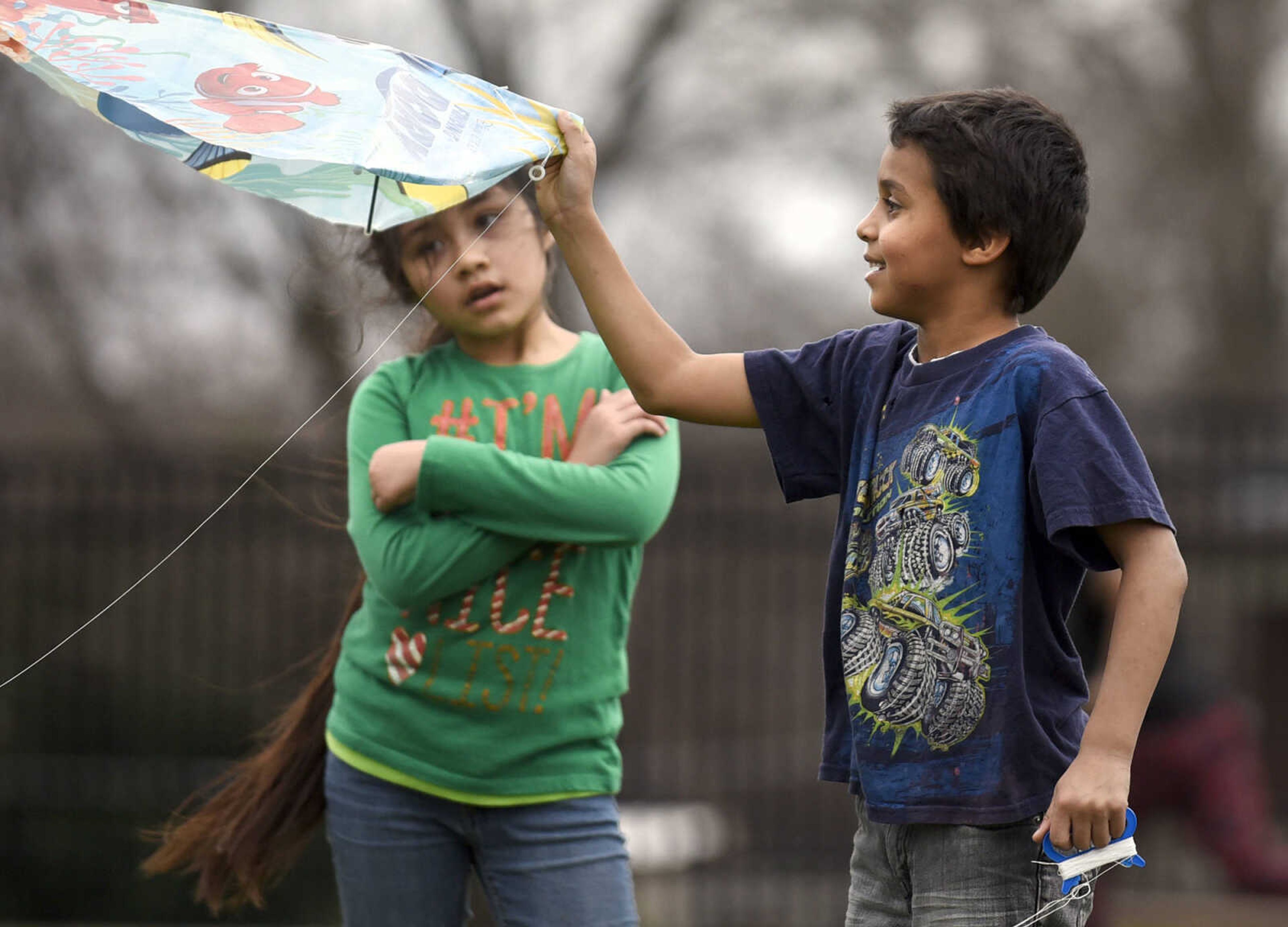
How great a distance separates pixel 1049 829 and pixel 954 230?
83 cm

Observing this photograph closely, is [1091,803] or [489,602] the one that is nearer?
[1091,803]

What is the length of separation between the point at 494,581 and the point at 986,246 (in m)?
1.07

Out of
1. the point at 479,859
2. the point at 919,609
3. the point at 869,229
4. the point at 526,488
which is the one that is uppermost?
the point at 869,229

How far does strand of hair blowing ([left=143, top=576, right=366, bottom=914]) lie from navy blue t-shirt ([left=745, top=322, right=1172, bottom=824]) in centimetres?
124

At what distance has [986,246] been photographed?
2096mm

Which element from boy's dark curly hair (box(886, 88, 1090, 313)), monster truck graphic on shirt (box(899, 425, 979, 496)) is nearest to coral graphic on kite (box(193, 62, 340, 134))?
A: boy's dark curly hair (box(886, 88, 1090, 313))

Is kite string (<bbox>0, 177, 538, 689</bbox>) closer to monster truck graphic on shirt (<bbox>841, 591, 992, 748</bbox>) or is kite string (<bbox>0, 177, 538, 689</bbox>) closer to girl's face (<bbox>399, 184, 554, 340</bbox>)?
girl's face (<bbox>399, 184, 554, 340</bbox>)

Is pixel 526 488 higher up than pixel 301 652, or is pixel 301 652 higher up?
pixel 526 488

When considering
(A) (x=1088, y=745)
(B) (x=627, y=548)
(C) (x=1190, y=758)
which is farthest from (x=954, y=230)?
(C) (x=1190, y=758)

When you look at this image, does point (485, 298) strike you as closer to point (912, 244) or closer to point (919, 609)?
point (912, 244)

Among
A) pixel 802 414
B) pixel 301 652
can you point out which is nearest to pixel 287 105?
pixel 802 414

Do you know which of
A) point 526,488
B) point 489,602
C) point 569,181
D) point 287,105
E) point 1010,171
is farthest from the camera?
point 489,602

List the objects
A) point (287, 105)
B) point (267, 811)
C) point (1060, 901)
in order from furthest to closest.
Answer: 1. point (267, 811)
2. point (287, 105)
3. point (1060, 901)

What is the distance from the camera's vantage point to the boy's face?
210 centimetres
